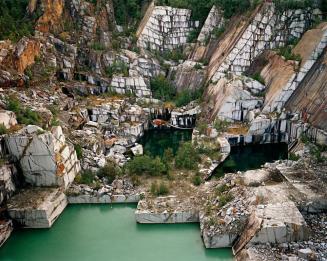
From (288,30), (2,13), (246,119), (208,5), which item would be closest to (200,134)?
(246,119)

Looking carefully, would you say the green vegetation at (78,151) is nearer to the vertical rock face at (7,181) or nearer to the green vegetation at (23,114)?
the green vegetation at (23,114)

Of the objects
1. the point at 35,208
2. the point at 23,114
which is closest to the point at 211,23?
the point at 23,114

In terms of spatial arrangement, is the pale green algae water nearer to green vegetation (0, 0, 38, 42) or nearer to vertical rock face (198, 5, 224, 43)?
green vegetation (0, 0, 38, 42)

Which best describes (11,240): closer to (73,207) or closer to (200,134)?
(73,207)

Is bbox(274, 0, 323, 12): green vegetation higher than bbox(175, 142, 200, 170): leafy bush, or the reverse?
bbox(274, 0, 323, 12): green vegetation

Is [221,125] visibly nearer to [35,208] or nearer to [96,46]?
[96,46]

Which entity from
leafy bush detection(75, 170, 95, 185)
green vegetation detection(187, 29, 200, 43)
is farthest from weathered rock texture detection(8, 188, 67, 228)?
green vegetation detection(187, 29, 200, 43)
